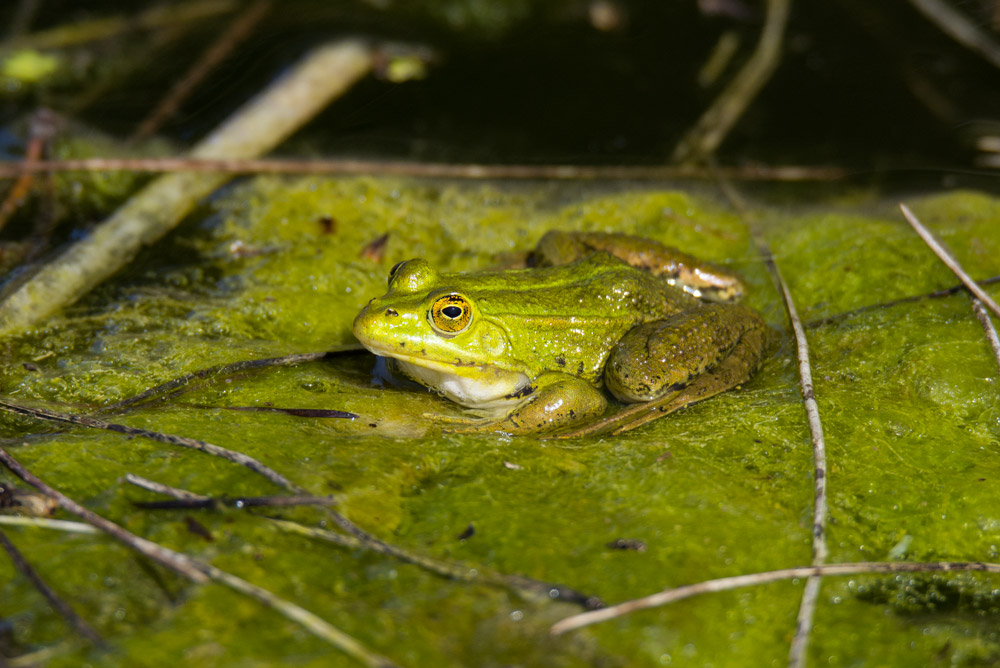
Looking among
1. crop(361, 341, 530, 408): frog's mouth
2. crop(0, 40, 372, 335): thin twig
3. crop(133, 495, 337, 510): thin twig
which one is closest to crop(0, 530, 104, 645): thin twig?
crop(133, 495, 337, 510): thin twig

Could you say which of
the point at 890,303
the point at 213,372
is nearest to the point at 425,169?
the point at 213,372

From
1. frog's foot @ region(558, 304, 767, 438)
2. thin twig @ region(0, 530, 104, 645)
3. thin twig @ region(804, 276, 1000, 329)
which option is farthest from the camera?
thin twig @ region(804, 276, 1000, 329)

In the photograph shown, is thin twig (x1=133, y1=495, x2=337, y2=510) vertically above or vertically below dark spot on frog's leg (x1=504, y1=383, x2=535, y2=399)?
above

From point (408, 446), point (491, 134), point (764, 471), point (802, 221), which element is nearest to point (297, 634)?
point (408, 446)

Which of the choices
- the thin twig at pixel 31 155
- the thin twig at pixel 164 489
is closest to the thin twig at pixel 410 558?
the thin twig at pixel 164 489

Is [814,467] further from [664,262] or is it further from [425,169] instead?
[425,169]

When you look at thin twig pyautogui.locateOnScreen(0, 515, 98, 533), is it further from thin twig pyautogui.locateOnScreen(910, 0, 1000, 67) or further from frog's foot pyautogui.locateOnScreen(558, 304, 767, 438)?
thin twig pyautogui.locateOnScreen(910, 0, 1000, 67)

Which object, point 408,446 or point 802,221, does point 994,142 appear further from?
point 408,446
